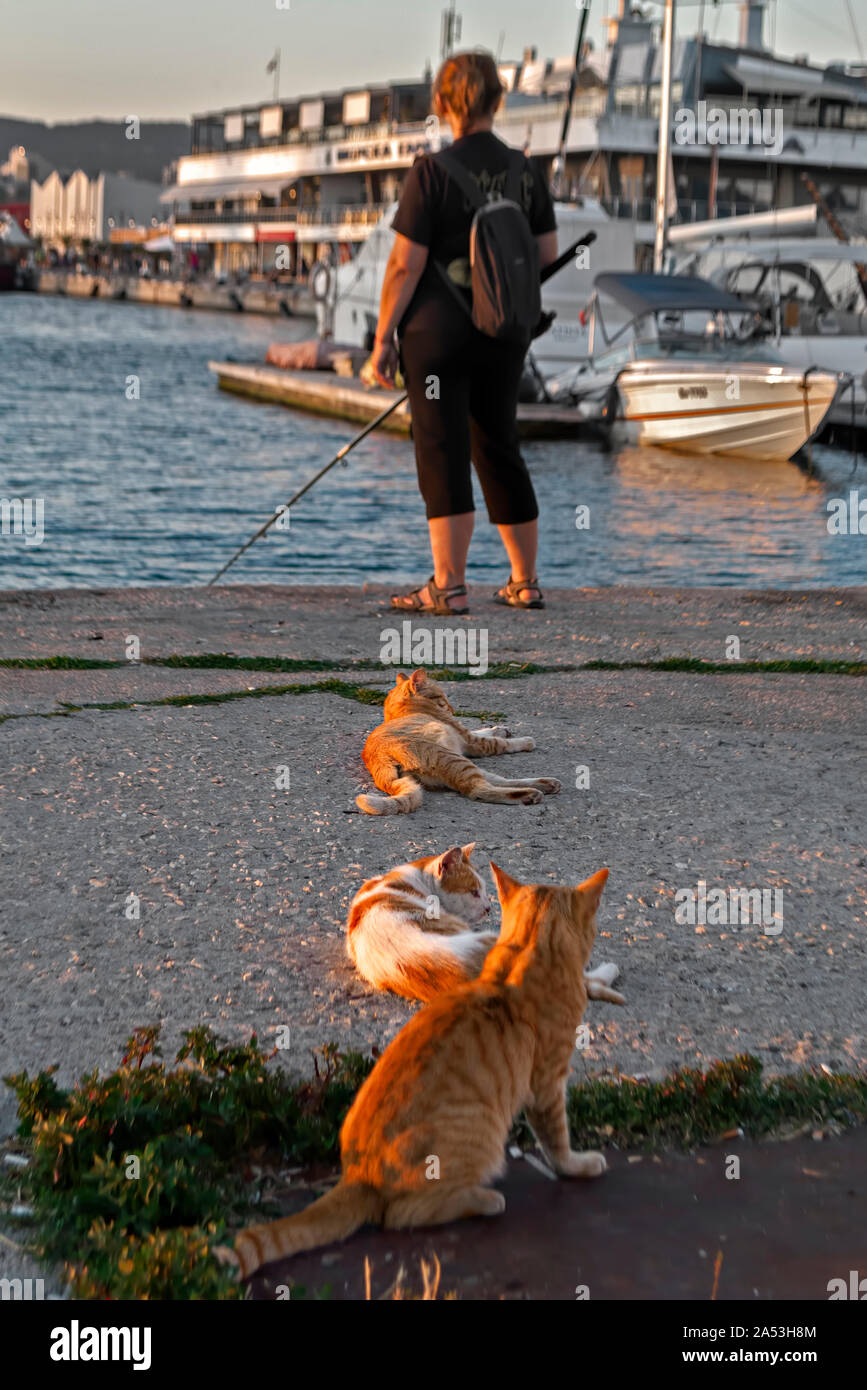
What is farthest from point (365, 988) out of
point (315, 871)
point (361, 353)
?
point (361, 353)

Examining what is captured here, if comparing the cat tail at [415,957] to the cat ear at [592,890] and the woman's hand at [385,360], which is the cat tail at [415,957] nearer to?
the cat ear at [592,890]

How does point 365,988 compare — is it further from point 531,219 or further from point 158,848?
point 531,219

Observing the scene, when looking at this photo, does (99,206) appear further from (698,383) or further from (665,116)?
(698,383)

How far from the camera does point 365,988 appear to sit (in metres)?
3.29

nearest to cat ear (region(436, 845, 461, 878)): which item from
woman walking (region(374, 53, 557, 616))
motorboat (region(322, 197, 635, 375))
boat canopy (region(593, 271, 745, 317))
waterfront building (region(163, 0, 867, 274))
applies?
woman walking (region(374, 53, 557, 616))

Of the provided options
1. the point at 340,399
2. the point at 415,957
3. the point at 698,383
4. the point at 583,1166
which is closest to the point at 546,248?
the point at 415,957

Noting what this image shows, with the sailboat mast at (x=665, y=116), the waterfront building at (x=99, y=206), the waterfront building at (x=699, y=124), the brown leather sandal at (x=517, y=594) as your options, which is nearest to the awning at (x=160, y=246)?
the waterfront building at (x=99, y=206)

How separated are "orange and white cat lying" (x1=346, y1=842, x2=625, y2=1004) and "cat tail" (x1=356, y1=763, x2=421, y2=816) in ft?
2.55

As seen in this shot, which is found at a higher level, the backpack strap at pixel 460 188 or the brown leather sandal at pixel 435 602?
the backpack strap at pixel 460 188

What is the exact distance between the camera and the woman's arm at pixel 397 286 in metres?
6.64

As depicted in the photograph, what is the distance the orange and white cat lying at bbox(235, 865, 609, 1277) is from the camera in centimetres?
240

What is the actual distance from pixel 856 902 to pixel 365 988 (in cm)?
142

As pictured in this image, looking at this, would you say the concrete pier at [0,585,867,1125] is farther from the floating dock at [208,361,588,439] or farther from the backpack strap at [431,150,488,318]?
the floating dock at [208,361,588,439]

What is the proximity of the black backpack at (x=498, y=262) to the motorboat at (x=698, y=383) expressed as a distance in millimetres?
16524
